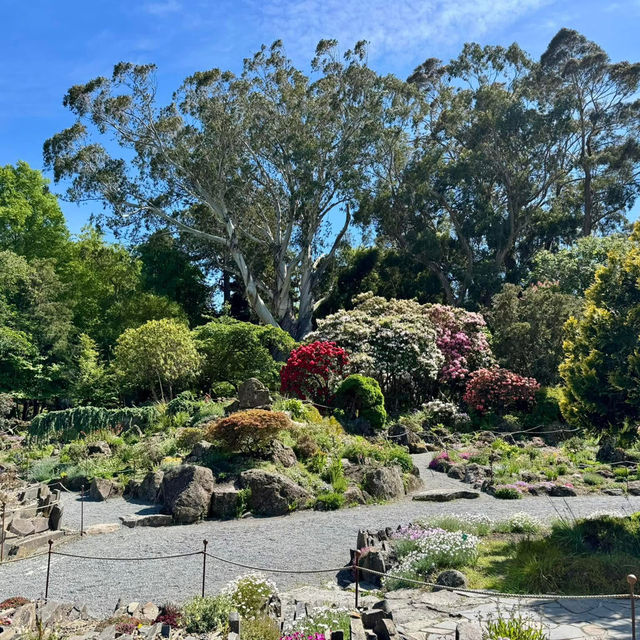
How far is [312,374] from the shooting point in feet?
62.6

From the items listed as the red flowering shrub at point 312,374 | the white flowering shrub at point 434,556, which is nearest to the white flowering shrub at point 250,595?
the white flowering shrub at point 434,556

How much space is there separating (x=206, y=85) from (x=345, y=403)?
763 inches

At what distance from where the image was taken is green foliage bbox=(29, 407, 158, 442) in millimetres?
17656

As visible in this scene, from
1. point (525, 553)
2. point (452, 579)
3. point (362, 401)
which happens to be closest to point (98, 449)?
point (362, 401)

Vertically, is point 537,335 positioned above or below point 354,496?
above

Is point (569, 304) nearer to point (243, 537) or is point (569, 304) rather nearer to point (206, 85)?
point (243, 537)

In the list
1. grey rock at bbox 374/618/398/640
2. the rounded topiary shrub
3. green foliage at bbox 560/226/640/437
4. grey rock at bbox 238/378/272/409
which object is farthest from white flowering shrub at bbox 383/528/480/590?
the rounded topiary shrub

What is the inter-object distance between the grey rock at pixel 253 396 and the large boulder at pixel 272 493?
152 inches

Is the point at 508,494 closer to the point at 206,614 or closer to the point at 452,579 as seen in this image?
the point at 452,579

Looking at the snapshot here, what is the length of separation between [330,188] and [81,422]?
19.9m

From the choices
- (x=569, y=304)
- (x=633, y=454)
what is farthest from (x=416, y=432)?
(x=569, y=304)

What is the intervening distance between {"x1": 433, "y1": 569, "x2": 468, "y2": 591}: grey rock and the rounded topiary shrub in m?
10.8

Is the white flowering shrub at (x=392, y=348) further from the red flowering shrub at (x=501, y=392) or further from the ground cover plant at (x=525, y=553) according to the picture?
the ground cover plant at (x=525, y=553)

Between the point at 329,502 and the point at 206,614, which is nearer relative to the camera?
the point at 206,614
